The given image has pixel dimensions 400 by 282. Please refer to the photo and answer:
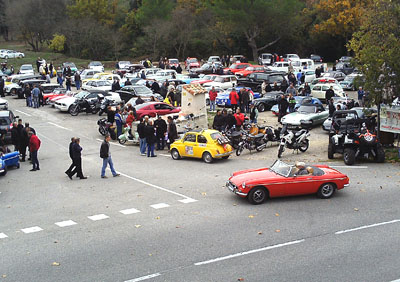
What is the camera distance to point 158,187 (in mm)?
18281

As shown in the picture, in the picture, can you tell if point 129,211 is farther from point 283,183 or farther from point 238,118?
point 238,118

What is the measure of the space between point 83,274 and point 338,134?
1473 centimetres

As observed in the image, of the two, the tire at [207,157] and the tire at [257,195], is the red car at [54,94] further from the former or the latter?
the tire at [257,195]

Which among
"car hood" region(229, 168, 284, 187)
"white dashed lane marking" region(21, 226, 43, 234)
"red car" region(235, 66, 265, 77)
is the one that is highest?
"red car" region(235, 66, 265, 77)

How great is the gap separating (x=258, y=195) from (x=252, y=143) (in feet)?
28.8

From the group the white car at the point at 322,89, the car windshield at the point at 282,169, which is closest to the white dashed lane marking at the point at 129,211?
the car windshield at the point at 282,169

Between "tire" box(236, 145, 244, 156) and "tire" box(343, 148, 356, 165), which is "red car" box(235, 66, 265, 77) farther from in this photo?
"tire" box(343, 148, 356, 165)

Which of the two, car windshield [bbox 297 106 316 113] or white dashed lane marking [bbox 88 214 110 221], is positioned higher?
car windshield [bbox 297 106 316 113]

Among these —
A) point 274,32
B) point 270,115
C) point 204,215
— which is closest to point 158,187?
point 204,215

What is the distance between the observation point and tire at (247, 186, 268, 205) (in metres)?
15.7

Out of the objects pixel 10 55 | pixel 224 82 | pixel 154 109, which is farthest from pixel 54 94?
pixel 10 55

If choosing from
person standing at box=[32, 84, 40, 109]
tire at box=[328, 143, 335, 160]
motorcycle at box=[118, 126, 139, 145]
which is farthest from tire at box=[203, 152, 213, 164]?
person standing at box=[32, 84, 40, 109]

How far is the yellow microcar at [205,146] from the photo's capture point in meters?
22.3

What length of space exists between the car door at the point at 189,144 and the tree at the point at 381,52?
300 inches
